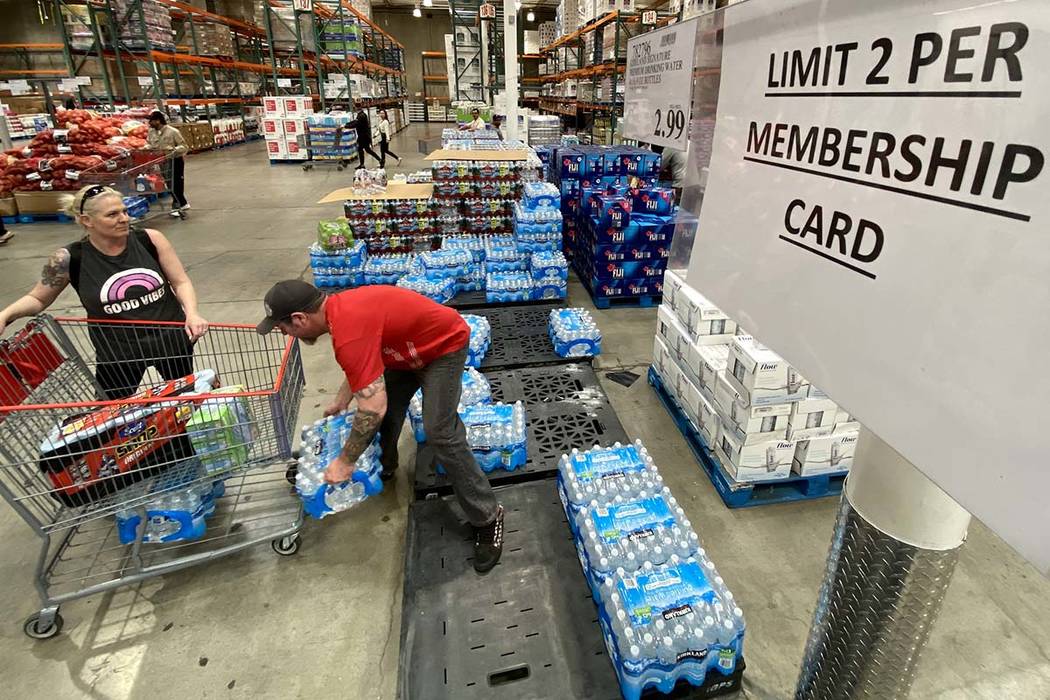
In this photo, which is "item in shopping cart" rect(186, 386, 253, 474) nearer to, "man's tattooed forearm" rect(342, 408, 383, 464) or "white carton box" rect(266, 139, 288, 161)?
A: "man's tattooed forearm" rect(342, 408, 383, 464)

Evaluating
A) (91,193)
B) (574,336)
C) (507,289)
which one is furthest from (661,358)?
(91,193)

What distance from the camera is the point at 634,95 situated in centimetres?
234

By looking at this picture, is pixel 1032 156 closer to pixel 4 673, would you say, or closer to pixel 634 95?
pixel 634 95

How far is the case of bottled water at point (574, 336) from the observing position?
4586 mm

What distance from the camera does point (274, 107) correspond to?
16000 mm

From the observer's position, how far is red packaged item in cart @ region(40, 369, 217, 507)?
2354mm

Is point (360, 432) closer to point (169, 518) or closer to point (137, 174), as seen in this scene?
point (169, 518)

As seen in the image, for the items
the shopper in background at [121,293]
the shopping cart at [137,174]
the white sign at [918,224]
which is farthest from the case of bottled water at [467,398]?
the shopping cart at [137,174]

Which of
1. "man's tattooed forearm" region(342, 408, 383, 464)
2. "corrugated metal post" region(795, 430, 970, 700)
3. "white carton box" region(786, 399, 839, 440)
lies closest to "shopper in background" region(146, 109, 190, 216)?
"man's tattooed forearm" region(342, 408, 383, 464)

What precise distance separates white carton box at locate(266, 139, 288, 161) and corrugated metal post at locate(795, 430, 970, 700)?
60.7 feet

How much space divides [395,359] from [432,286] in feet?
9.99

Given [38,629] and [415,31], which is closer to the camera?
[38,629]

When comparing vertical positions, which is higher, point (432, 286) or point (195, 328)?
point (195, 328)

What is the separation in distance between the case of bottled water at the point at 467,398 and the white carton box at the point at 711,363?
1.45m
